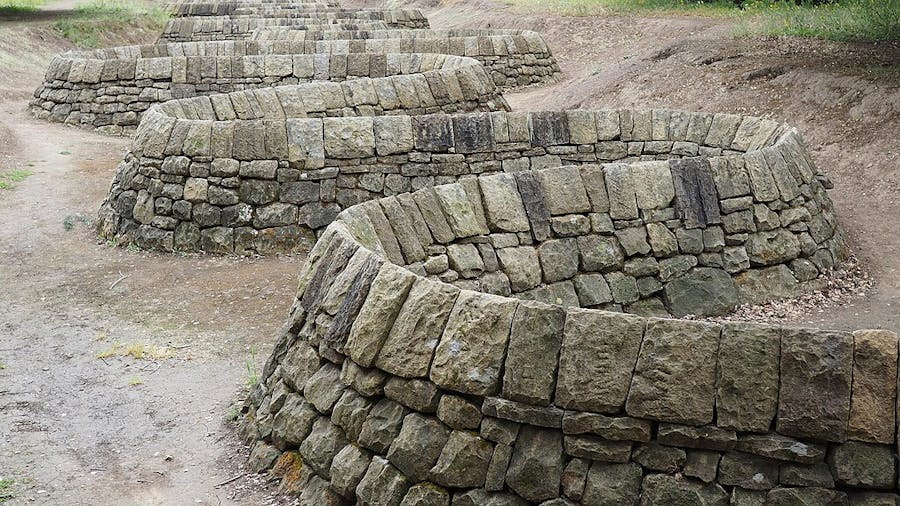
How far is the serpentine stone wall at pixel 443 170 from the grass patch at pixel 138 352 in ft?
9.38

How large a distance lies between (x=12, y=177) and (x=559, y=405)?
12.6m

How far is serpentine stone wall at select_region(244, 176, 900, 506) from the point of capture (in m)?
4.29

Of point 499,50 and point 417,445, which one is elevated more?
point 417,445

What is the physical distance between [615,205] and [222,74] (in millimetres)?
12507

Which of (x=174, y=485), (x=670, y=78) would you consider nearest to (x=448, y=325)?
(x=174, y=485)

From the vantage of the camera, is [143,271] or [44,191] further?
[44,191]

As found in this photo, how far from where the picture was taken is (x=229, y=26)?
29844 millimetres

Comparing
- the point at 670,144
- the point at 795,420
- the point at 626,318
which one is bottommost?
the point at 670,144

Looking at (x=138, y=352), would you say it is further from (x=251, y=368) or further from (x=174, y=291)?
(x=174, y=291)

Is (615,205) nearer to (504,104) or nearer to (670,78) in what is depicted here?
(504,104)

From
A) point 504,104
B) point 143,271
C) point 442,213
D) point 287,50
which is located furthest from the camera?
point 287,50

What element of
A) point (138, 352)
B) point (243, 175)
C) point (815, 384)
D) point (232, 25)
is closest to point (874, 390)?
point (815, 384)

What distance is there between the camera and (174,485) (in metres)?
6.19

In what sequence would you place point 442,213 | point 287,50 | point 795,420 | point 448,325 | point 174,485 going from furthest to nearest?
point 287,50, point 442,213, point 174,485, point 448,325, point 795,420
